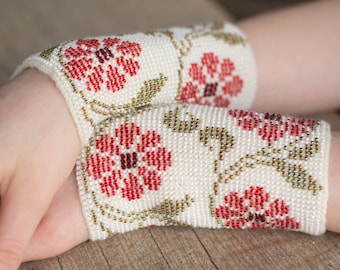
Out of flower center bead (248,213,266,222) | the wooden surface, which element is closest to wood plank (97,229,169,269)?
the wooden surface

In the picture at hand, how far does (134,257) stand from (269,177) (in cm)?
17

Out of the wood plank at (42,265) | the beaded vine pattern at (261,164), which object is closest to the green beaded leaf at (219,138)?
the beaded vine pattern at (261,164)

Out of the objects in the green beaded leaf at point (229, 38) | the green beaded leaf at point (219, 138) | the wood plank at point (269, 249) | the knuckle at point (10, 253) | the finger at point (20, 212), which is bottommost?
the wood plank at point (269, 249)

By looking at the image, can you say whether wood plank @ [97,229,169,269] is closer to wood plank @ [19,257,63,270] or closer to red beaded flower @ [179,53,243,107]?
wood plank @ [19,257,63,270]

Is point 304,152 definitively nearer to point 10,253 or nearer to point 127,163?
point 127,163

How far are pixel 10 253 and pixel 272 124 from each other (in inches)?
11.9

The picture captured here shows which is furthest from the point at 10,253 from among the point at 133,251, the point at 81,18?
the point at 81,18

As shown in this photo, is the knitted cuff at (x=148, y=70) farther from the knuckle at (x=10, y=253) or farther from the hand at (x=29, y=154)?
the knuckle at (x=10, y=253)

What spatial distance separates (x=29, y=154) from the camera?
542 mm

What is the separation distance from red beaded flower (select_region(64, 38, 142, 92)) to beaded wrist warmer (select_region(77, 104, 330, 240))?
46 mm

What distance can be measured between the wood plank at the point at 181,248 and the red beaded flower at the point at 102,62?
6.7 inches

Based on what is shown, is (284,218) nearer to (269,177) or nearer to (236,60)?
(269,177)

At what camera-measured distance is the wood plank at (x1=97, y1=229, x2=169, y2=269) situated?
59 cm

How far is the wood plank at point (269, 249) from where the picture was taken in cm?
58
